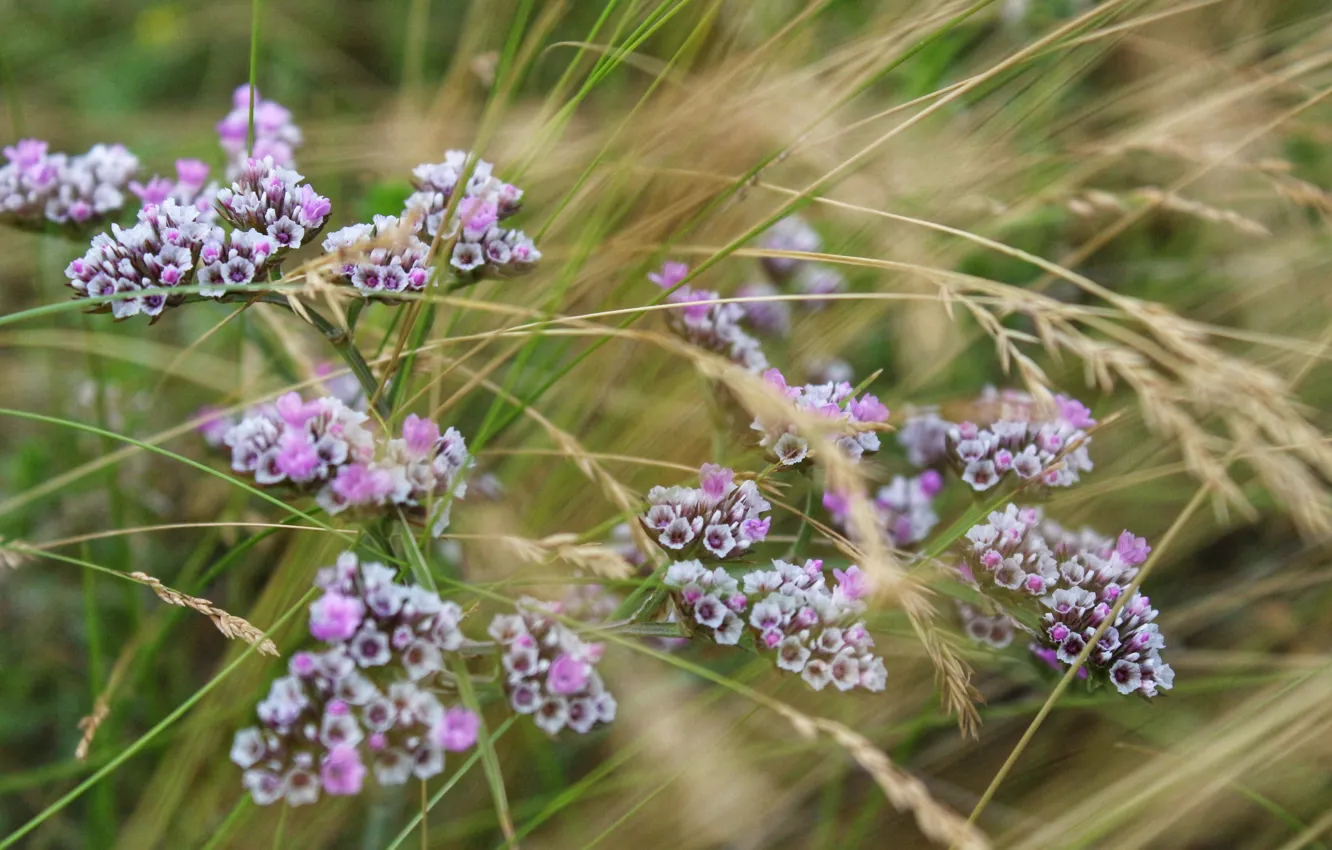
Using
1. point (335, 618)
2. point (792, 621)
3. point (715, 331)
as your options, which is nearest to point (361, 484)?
point (335, 618)

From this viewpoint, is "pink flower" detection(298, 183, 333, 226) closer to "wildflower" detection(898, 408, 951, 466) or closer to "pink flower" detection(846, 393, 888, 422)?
"pink flower" detection(846, 393, 888, 422)

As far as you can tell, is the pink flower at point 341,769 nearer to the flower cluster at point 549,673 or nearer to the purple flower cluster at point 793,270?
the flower cluster at point 549,673

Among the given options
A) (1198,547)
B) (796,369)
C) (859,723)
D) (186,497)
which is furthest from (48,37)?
(1198,547)

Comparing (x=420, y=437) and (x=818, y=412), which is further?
(x=818, y=412)

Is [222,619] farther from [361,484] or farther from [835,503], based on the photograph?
[835,503]

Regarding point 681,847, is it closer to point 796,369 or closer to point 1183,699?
point 796,369

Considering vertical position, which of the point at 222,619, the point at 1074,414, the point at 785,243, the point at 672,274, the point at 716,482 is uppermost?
the point at 785,243

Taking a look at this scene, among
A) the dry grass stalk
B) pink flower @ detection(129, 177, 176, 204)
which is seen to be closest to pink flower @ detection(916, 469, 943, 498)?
the dry grass stalk
